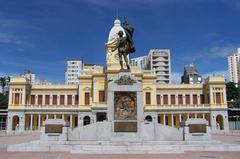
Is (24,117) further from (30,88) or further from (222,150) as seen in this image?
(222,150)

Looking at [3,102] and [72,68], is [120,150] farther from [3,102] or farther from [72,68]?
[72,68]

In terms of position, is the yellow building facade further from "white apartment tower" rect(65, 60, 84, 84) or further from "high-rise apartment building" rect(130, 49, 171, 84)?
"white apartment tower" rect(65, 60, 84, 84)

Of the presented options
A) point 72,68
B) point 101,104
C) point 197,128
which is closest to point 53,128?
point 197,128

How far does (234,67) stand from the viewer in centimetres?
17775

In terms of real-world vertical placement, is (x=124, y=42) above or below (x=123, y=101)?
above

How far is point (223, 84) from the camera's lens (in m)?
69.7

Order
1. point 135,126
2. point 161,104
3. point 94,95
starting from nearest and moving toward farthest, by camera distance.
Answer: point 135,126 → point 94,95 → point 161,104

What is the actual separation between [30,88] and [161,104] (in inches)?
1241

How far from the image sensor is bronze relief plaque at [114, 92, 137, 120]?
2064 cm

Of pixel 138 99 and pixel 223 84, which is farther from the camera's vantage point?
pixel 223 84

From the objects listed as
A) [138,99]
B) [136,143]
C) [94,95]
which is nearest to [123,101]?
Result: [138,99]

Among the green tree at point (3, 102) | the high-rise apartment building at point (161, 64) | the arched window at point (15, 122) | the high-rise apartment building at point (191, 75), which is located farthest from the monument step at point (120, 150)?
the high-rise apartment building at point (191, 75)

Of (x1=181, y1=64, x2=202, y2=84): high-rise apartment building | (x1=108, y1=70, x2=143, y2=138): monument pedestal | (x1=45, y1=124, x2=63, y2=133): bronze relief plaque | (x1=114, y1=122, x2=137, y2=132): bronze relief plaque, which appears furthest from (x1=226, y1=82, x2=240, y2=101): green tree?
(x1=45, y1=124, x2=63, y2=133): bronze relief plaque

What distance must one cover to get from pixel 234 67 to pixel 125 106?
170 m
